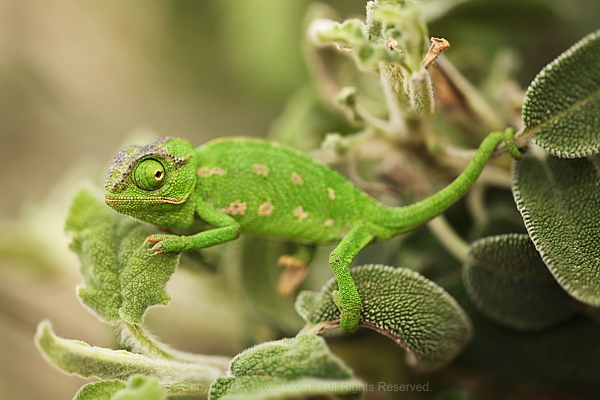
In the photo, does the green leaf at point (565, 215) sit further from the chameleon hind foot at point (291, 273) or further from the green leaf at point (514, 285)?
the chameleon hind foot at point (291, 273)

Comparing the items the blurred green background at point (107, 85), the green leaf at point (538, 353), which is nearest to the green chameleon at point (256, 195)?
the green leaf at point (538, 353)

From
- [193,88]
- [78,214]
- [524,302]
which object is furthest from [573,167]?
[193,88]

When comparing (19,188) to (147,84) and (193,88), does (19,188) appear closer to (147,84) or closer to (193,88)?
(147,84)

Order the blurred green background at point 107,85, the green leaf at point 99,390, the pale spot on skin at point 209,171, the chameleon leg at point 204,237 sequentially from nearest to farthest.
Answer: the green leaf at point 99,390, the chameleon leg at point 204,237, the pale spot on skin at point 209,171, the blurred green background at point 107,85

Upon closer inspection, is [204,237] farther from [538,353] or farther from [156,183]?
[538,353]

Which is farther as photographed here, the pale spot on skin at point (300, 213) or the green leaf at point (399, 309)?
the pale spot on skin at point (300, 213)
